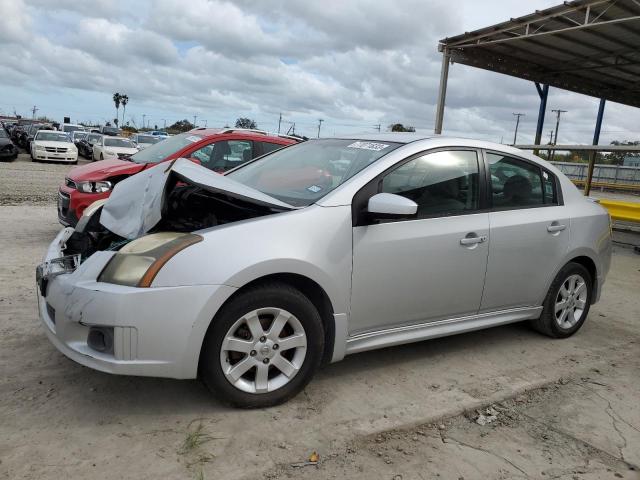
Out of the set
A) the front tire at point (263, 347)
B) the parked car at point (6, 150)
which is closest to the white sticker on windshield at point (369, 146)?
the front tire at point (263, 347)

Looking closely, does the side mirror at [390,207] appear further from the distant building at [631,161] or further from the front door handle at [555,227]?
the distant building at [631,161]

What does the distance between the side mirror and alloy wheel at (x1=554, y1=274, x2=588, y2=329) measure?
202 centimetres

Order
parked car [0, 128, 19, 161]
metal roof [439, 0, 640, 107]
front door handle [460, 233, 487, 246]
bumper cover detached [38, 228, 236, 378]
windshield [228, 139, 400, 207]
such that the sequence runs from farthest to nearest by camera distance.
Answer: parked car [0, 128, 19, 161] → metal roof [439, 0, 640, 107] → front door handle [460, 233, 487, 246] → windshield [228, 139, 400, 207] → bumper cover detached [38, 228, 236, 378]

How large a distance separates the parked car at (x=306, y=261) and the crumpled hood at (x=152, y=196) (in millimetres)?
16

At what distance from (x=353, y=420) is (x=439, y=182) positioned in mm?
1700

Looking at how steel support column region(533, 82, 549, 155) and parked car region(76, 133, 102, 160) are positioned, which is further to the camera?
parked car region(76, 133, 102, 160)

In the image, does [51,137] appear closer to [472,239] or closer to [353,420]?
[472,239]

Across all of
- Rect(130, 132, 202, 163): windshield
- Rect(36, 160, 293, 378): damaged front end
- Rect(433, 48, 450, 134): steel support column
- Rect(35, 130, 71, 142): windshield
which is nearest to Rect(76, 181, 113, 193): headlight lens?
Rect(130, 132, 202, 163): windshield

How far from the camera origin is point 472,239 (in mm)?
3723

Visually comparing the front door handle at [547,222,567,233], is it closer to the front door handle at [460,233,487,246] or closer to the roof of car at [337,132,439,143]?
the front door handle at [460,233,487,246]

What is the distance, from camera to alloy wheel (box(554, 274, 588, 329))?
4.52 meters

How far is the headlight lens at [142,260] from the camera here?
2.70m

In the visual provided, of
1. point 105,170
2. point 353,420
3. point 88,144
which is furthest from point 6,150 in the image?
point 353,420

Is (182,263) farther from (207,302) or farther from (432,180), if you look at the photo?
(432,180)
